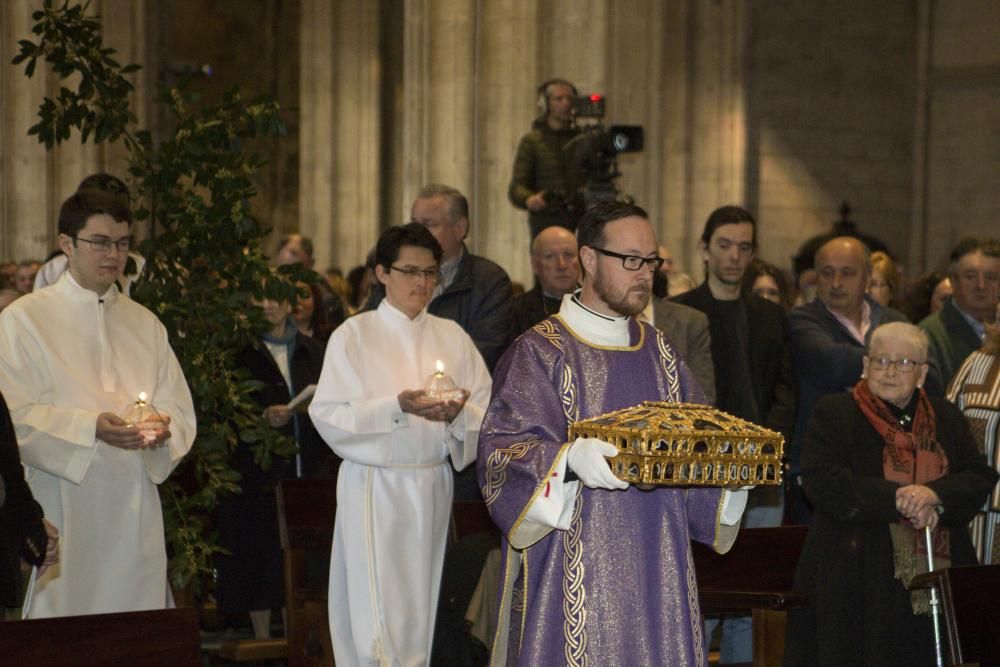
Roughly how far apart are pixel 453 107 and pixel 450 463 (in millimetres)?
5354

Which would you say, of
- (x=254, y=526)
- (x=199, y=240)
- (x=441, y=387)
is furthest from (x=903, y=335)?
(x=254, y=526)

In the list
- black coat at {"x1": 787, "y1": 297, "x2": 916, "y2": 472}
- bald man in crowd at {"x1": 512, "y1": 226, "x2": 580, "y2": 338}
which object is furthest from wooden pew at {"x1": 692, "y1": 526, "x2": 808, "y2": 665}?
bald man in crowd at {"x1": 512, "y1": 226, "x2": 580, "y2": 338}

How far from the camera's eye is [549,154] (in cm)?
938

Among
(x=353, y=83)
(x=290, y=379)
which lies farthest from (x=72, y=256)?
(x=353, y=83)

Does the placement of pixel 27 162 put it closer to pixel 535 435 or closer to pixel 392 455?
pixel 392 455

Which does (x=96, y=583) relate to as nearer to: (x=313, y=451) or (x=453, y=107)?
(x=313, y=451)

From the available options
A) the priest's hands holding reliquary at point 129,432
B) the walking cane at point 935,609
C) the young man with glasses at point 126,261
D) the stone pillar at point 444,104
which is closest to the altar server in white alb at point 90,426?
the priest's hands holding reliquary at point 129,432

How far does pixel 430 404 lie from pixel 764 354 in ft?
6.80

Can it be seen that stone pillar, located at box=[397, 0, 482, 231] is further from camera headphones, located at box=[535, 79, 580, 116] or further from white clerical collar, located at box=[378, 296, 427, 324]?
white clerical collar, located at box=[378, 296, 427, 324]

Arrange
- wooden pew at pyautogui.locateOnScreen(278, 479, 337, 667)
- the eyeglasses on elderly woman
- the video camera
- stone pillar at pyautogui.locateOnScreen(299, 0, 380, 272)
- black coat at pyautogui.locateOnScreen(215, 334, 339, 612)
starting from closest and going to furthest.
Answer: the eyeglasses on elderly woman, wooden pew at pyautogui.locateOnScreen(278, 479, 337, 667), black coat at pyautogui.locateOnScreen(215, 334, 339, 612), the video camera, stone pillar at pyautogui.locateOnScreen(299, 0, 380, 272)

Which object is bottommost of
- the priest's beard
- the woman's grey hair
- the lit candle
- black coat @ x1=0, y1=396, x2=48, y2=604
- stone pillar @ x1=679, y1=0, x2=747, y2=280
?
black coat @ x1=0, y1=396, x2=48, y2=604

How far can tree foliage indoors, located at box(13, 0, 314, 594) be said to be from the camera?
6848 mm

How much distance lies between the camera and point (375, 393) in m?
6.26

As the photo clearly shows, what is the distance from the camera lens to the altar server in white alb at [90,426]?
5613mm
